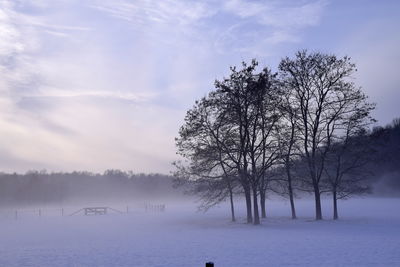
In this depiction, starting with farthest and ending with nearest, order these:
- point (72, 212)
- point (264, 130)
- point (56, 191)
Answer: point (56, 191)
point (72, 212)
point (264, 130)

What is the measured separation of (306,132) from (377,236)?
15503mm

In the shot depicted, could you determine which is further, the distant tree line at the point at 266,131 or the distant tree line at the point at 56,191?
the distant tree line at the point at 56,191

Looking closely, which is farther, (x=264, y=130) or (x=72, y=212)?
(x=72, y=212)

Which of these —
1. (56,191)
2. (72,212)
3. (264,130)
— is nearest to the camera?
(264,130)

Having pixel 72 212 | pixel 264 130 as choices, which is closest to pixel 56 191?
pixel 72 212

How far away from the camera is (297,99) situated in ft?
133

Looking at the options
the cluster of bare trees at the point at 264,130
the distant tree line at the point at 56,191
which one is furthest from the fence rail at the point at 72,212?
the distant tree line at the point at 56,191

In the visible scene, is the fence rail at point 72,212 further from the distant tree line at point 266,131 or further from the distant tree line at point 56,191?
the distant tree line at point 56,191

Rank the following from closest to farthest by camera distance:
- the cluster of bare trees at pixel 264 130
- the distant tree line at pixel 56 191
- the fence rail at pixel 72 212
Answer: the cluster of bare trees at pixel 264 130, the fence rail at pixel 72 212, the distant tree line at pixel 56 191

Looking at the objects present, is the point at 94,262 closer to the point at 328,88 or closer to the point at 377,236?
the point at 377,236

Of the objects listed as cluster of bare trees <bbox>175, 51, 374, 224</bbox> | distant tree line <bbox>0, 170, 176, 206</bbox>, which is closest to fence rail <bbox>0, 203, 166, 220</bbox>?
cluster of bare trees <bbox>175, 51, 374, 224</bbox>

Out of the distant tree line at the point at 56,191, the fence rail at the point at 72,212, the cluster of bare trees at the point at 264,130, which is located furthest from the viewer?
the distant tree line at the point at 56,191

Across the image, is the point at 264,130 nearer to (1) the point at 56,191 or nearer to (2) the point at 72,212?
(2) the point at 72,212

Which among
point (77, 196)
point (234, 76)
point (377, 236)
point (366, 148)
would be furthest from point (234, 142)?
point (77, 196)
